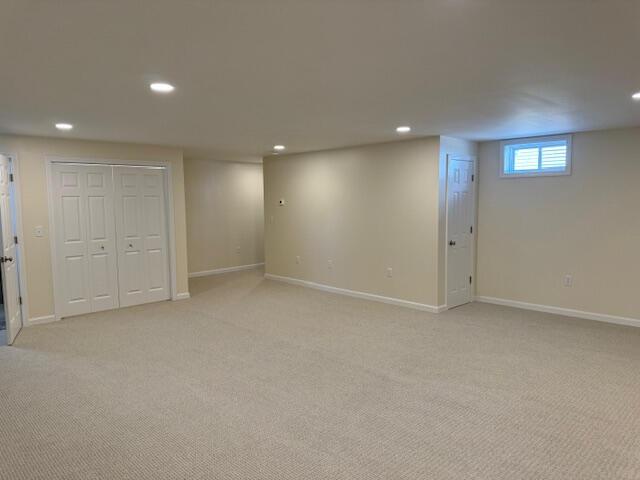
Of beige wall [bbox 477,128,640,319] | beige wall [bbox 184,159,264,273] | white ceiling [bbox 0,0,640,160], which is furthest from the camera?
beige wall [bbox 184,159,264,273]

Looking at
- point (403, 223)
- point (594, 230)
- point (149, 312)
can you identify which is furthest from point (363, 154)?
point (149, 312)

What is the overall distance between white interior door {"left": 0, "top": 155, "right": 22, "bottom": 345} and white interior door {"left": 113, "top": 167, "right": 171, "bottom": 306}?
1.23 meters

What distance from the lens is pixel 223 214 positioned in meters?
8.80

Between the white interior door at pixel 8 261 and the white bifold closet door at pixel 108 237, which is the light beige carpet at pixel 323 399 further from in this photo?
the white bifold closet door at pixel 108 237

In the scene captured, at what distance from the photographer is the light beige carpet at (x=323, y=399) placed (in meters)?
2.48

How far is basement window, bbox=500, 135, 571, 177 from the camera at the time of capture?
5.40m

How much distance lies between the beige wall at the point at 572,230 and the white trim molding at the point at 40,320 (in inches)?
231

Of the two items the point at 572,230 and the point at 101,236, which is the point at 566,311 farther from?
the point at 101,236

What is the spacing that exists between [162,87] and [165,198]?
3637mm

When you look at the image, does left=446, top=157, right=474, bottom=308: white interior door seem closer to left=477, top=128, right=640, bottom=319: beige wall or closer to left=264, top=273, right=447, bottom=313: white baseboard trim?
left=477, top=128, right=640, bottom=319: beige wall

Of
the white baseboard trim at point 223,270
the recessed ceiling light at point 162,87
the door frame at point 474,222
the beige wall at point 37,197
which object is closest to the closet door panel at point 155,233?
the beige wall at point 37,197

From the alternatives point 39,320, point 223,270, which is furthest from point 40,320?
point 223,270

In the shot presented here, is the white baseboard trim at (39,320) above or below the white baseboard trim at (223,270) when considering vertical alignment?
below

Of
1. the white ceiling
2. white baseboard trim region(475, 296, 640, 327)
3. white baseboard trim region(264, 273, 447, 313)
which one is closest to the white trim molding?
the white ceiling
